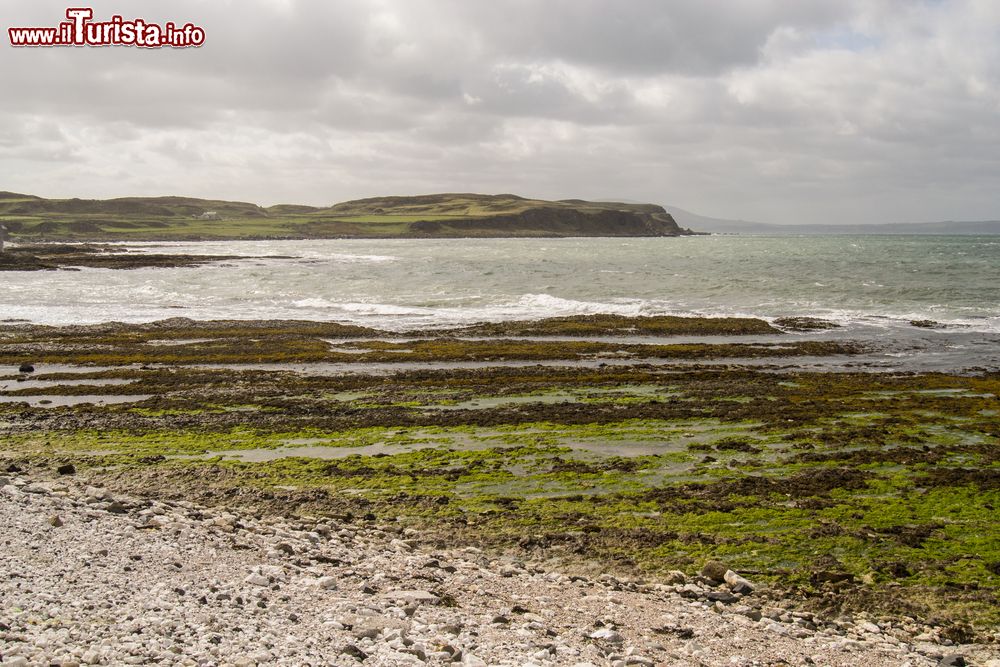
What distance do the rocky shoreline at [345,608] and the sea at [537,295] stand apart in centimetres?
2402

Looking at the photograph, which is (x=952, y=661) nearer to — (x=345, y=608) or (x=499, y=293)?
(x=345, y=608)

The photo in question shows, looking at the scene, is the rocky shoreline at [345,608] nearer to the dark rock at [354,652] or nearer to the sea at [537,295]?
the dark rock at [354,652]

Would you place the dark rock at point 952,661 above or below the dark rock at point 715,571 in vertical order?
below

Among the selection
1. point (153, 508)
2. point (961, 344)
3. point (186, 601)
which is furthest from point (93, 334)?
point (961, 344)

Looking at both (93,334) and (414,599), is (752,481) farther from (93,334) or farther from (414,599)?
(93,334)

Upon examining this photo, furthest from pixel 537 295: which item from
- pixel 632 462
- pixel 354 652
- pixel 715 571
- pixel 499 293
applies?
pixel 354 652

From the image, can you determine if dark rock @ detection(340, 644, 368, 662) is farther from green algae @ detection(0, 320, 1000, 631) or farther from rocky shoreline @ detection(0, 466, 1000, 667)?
green algae @ detection(0, 320, 1000, 631)

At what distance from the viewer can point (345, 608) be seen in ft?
28.5

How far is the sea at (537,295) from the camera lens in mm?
41469

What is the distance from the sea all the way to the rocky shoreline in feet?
78.8

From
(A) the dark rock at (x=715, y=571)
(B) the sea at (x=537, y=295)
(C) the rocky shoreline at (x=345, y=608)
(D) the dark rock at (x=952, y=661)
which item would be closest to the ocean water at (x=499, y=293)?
(B) the sea at (x=537, y=295)

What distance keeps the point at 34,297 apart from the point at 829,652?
58701 mm

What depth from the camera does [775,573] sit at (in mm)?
10820

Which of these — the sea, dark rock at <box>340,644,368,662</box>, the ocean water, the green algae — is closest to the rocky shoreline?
dark rock at <box>340,644,368,662</box>
